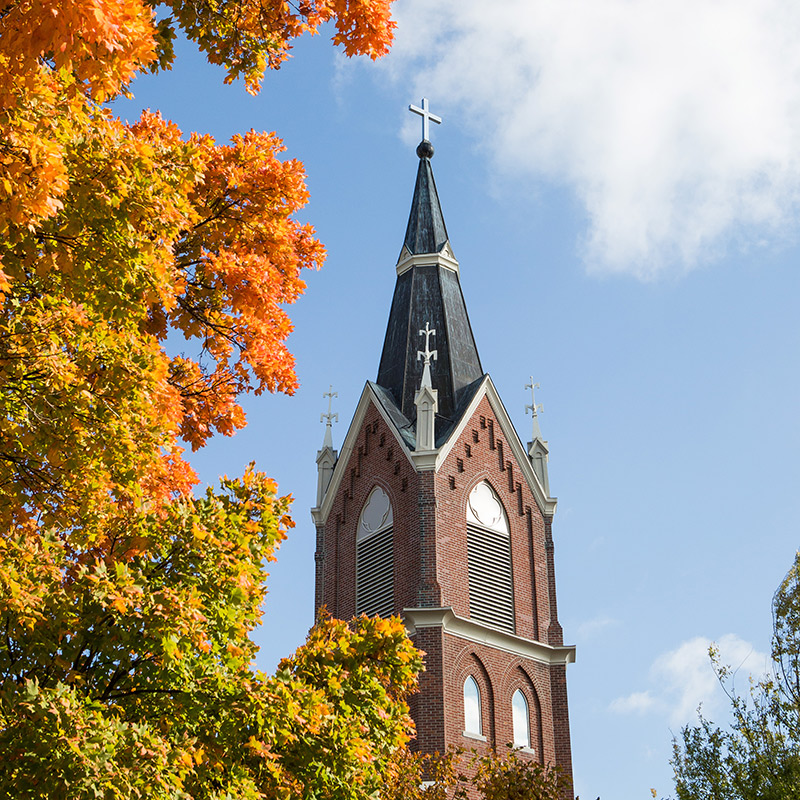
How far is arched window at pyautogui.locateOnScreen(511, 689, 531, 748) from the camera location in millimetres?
29484

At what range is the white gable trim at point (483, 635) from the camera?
28.6 metres

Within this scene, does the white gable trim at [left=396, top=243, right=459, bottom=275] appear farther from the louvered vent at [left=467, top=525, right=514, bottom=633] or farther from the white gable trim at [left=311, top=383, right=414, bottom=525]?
the louvered vent at [left=467, top=525, right=514, bottom=633]

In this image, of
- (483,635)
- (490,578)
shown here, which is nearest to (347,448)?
(490,578)

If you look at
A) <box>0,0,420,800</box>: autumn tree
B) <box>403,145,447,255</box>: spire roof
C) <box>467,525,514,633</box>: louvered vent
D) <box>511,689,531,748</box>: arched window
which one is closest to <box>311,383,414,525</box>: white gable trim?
<box>467,525,514,633</box>: louvered vent

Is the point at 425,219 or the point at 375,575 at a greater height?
the point at 425,219

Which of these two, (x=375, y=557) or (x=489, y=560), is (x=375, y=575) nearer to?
(x=375, y=557)

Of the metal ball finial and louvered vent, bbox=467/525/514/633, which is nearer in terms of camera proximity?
louvered vent, bbox=467/525/514/633

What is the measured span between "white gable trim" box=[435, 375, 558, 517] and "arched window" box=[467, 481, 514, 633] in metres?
1.82

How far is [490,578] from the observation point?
1228 inches

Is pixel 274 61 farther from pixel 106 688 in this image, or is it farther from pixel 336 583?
pixel 336 583

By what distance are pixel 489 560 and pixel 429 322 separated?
921cm

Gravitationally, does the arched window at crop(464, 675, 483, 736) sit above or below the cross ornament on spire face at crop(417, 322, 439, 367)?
below

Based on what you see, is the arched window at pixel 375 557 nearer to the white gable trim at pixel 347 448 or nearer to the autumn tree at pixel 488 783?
the white gable trim at pixel 347 448

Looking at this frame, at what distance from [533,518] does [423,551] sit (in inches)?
201
